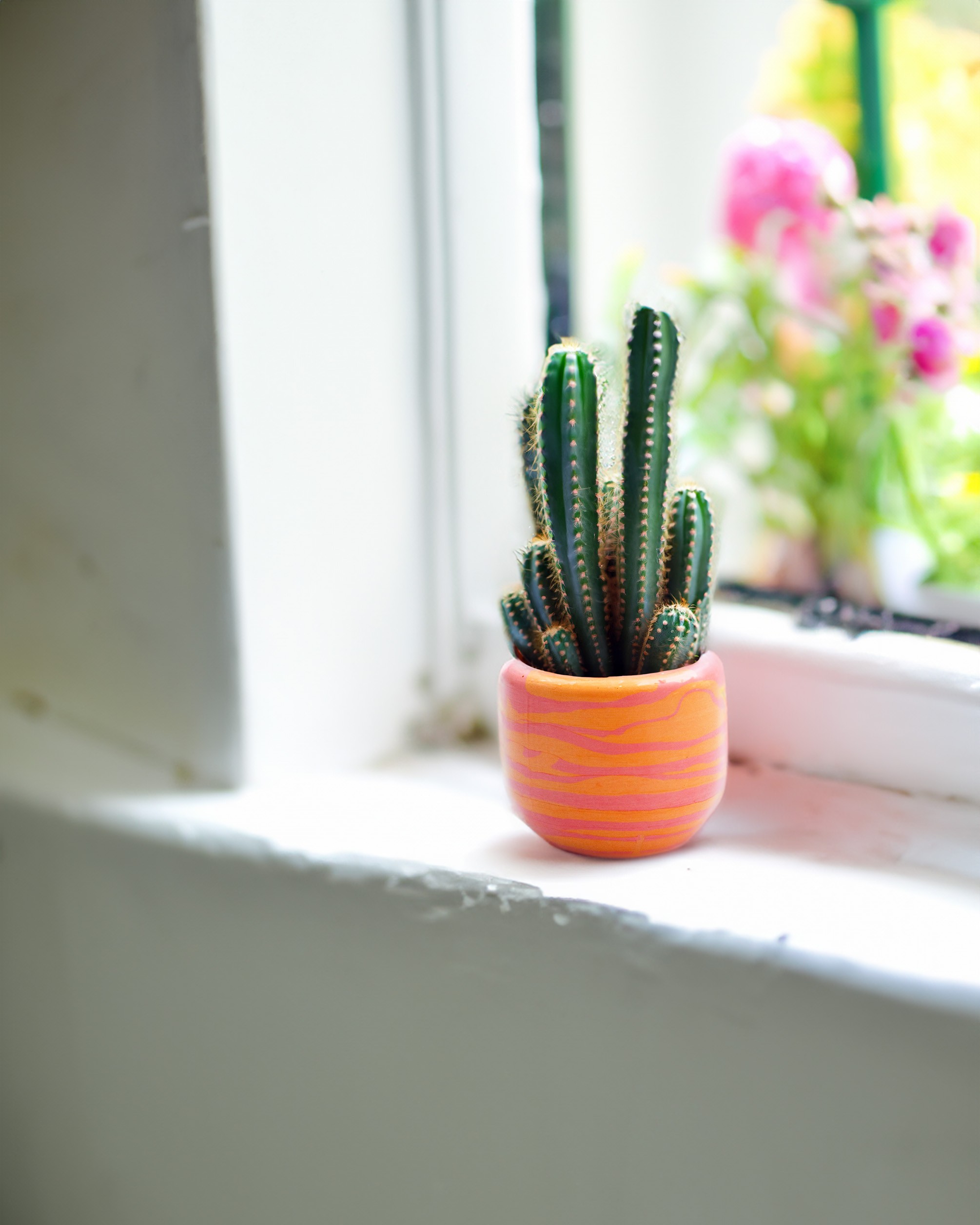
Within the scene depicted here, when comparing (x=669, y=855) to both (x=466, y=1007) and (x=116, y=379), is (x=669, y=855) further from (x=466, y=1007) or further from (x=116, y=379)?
(x=116, y=379)

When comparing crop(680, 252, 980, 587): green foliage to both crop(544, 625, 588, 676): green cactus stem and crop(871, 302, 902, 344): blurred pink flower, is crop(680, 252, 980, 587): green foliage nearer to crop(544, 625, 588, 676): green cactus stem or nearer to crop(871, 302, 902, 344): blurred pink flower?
crop(871, 302, 902, 344): blurred pink flower

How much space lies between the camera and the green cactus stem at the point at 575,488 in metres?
0.67

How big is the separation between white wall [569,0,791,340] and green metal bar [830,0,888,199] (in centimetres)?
13

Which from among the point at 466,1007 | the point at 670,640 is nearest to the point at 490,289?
the point at 670,640

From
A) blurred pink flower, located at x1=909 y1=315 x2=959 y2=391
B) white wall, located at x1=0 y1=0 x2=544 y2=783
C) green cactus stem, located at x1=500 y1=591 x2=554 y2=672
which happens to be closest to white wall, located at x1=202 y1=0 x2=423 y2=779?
white wall, located at x1=0 y1=0 x2=544 y2=783

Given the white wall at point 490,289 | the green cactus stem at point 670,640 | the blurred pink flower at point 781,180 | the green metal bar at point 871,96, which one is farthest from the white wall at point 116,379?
the green metal bar at point 871,96

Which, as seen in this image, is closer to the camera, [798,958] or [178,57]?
[798,958]

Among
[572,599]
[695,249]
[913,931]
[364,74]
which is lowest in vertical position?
[913,931]

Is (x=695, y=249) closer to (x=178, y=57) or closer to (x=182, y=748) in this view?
(x=178, y=57)

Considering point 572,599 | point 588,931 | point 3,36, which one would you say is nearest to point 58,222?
point 3,36

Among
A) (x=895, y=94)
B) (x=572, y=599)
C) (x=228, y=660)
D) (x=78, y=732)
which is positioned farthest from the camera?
(x=895, y=94)

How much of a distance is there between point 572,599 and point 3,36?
695mm

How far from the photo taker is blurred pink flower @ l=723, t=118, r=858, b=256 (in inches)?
38.6

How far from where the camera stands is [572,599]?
714mm
